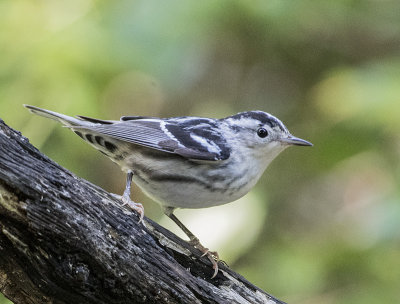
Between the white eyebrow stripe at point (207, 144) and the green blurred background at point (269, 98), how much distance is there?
0.90 meters

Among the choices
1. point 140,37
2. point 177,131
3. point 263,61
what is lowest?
point 177,131

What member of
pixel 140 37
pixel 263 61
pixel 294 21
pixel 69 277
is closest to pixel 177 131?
pixel 140 37

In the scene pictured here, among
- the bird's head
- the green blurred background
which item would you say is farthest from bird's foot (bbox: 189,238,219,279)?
the green blurred background

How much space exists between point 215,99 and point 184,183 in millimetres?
2871

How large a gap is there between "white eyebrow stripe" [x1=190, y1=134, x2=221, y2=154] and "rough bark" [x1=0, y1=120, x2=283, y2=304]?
1.05 metres

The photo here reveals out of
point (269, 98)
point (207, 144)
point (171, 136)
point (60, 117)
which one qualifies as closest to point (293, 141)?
point (207, 144)

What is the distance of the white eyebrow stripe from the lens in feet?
13.8

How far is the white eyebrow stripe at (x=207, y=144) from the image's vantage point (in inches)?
166

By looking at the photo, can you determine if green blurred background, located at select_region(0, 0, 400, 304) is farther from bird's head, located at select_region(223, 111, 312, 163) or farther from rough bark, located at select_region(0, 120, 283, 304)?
rough bark, located at select_region(0, 120, 283, 304)

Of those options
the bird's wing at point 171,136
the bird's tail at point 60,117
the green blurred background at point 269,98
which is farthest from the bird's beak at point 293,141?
the bird's tail at point 60,117

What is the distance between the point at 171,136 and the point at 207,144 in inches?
10.0

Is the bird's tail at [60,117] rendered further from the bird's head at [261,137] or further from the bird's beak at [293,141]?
the bird's beak at [293,141]

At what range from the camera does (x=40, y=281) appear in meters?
2.82

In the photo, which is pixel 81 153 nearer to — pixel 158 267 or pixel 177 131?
pixel 177 131
